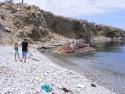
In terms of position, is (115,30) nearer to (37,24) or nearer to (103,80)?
(37,24)

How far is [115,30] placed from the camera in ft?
559

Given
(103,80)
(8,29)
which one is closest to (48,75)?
(103,80)

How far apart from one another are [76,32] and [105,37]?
24.5 meters

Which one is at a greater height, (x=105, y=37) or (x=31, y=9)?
(x=31, y=9)

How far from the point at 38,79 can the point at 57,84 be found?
1.38 metres

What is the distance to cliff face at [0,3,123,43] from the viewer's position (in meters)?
91.3

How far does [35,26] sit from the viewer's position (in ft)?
339

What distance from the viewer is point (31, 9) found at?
114 meters

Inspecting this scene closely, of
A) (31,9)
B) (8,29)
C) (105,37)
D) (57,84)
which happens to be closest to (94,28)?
(105,37)

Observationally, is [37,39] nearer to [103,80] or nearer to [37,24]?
[37,24]

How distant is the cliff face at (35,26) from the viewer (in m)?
91.3

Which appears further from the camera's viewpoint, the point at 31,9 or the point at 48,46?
the point at 31,9

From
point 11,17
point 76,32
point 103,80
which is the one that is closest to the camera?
point 103,80

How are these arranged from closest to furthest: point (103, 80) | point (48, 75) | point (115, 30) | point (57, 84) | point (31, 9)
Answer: point (57, 84), point (48, 75), point (103, 80), point (31, 9), point (115, 30)
